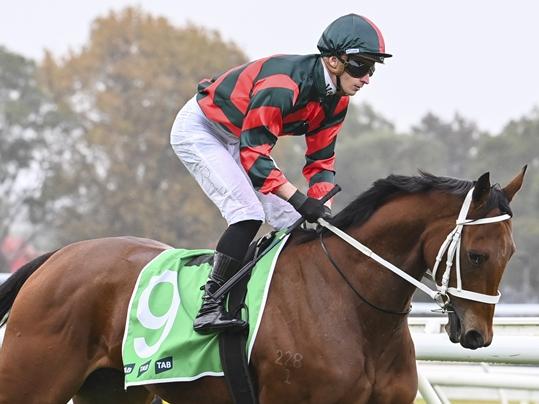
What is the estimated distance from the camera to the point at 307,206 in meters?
4.21

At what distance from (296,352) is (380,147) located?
5395 centimetres

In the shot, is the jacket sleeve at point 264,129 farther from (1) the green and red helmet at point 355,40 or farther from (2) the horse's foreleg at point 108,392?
(2) the horse's foreleg at point 108,392

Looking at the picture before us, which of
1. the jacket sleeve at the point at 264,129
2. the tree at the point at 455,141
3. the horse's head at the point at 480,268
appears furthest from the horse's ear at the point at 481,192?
the tree at the point at 455,141

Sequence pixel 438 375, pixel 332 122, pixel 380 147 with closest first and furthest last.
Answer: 1. pixel 332 122
2. pixel 438 375
3. pixel 380 147

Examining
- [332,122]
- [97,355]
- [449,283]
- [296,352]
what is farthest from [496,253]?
[97,355]

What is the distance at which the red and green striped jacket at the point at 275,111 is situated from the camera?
4.13 m

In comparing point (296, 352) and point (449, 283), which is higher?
point (449, 283)

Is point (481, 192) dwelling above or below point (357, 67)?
below

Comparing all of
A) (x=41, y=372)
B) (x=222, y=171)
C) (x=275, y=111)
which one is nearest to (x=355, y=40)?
(x=275, y=111)

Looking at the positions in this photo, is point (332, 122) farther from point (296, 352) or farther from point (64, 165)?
point (64, 165)

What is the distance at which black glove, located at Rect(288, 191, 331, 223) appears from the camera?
13.8 ft

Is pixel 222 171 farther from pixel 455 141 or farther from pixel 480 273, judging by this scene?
pixel 455 141

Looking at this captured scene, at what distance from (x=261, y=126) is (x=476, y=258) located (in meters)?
1.01

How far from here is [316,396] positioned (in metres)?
3.90
